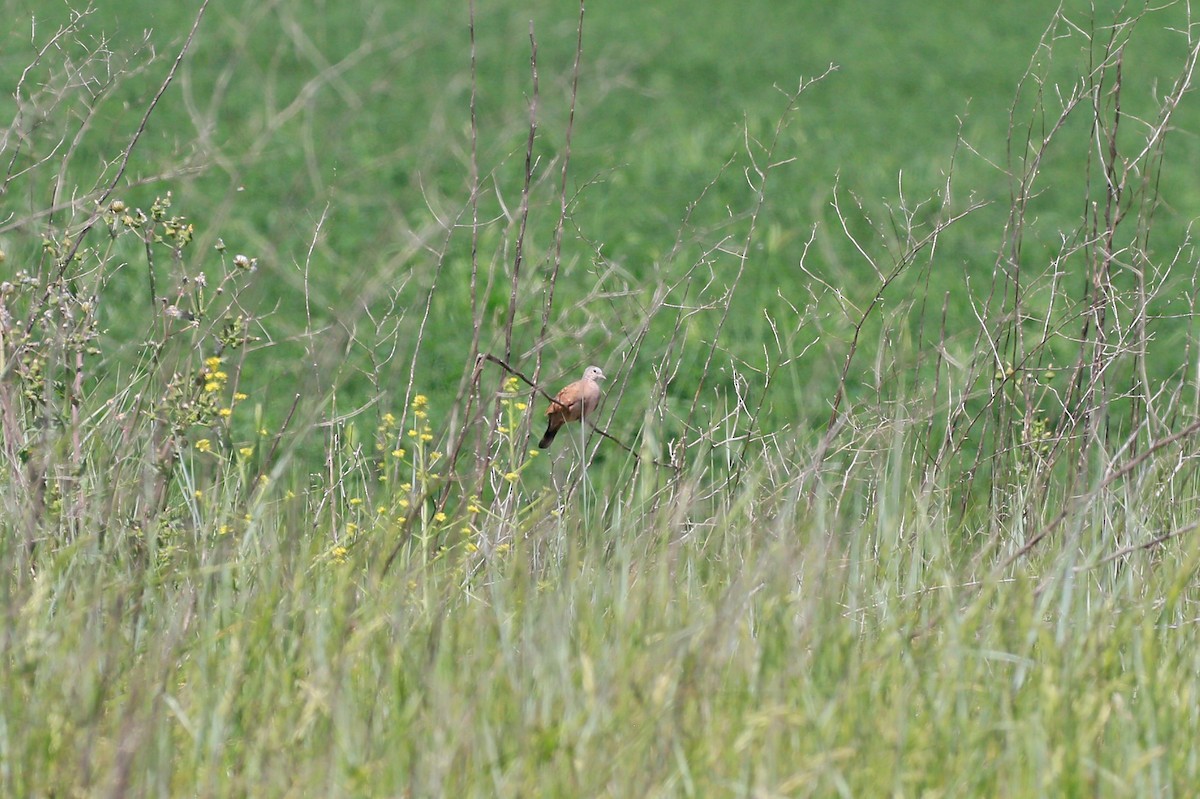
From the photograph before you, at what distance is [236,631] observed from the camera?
2.29 meters

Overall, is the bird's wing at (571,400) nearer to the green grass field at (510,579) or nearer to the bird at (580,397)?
the bird at (580,397)

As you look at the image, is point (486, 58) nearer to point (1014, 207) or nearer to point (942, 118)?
point (942, 118)

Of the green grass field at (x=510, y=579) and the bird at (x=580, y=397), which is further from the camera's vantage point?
the bird at (x=580, y=397)

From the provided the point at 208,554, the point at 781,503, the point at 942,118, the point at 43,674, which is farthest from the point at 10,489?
the point at 942,118

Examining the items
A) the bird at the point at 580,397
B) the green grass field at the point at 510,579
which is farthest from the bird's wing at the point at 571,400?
the green grass field at the point at 510,579

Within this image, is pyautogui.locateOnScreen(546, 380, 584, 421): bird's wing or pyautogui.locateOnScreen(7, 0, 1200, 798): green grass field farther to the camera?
A: pyautogui.locateOnScreen(546, 380, 584, 421): bird's wing

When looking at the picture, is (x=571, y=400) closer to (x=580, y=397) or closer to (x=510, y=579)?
(x=580, y=397)

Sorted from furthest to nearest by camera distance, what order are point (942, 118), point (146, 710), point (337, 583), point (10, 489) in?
1. point (942, 118)
2. point (10, 489)
3. point (337, 583)
4. point (146, 710)

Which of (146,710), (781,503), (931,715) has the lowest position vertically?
(781,503)

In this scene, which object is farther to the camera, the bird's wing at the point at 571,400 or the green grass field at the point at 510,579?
the bird's wing at the point at 571,400

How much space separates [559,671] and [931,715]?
0.56m

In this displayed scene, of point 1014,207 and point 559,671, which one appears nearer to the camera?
point 559,671

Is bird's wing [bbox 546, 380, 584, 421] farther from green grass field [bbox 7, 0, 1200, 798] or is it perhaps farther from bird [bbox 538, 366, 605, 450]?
green grass field [bbox 7, 0, 1200, 798]

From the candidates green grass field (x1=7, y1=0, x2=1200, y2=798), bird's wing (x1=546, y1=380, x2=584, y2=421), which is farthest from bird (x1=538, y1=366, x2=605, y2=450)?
green grass field (x1=7, y1=0, x2=1200, y2=798)
